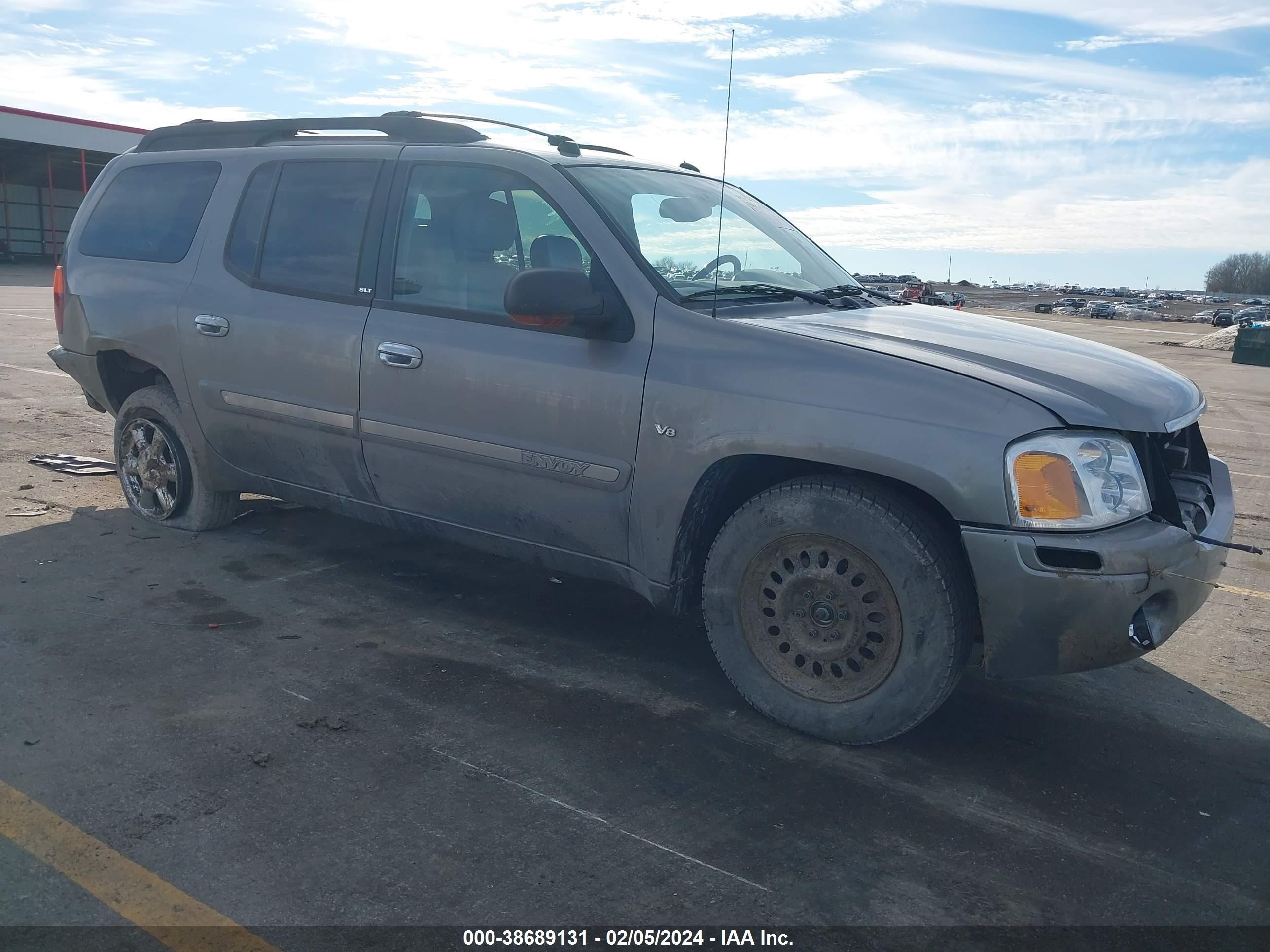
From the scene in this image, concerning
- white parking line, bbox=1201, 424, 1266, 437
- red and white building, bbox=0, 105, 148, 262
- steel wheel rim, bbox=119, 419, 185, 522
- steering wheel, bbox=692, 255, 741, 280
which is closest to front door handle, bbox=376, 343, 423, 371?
steering wheel, bbox=692, 255, 741, 280

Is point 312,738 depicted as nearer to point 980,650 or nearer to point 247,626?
point 247,626

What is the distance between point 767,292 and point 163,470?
3338 millimetres

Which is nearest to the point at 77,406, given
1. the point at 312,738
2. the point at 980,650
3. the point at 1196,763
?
the point at 312,738

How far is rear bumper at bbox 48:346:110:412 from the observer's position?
561cm

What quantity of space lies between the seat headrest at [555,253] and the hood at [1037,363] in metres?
0.69

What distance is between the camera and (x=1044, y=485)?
307 centimetres

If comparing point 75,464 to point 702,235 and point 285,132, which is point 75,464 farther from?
point 702,235

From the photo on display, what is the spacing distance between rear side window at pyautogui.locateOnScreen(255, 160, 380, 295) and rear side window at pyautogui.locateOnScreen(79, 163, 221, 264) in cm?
53

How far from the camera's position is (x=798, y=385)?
3.38m

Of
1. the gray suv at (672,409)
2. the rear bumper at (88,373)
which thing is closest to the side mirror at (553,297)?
the gray suv at (672,409)

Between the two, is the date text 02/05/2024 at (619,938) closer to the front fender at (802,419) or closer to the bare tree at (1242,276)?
the front fender at (802,419)

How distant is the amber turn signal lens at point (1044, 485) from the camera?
3.07 meters

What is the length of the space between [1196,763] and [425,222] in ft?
11.2

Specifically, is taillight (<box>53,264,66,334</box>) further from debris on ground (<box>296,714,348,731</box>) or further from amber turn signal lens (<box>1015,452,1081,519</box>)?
amber turn signal lens (<box>1015,452,1081,519</box>)
